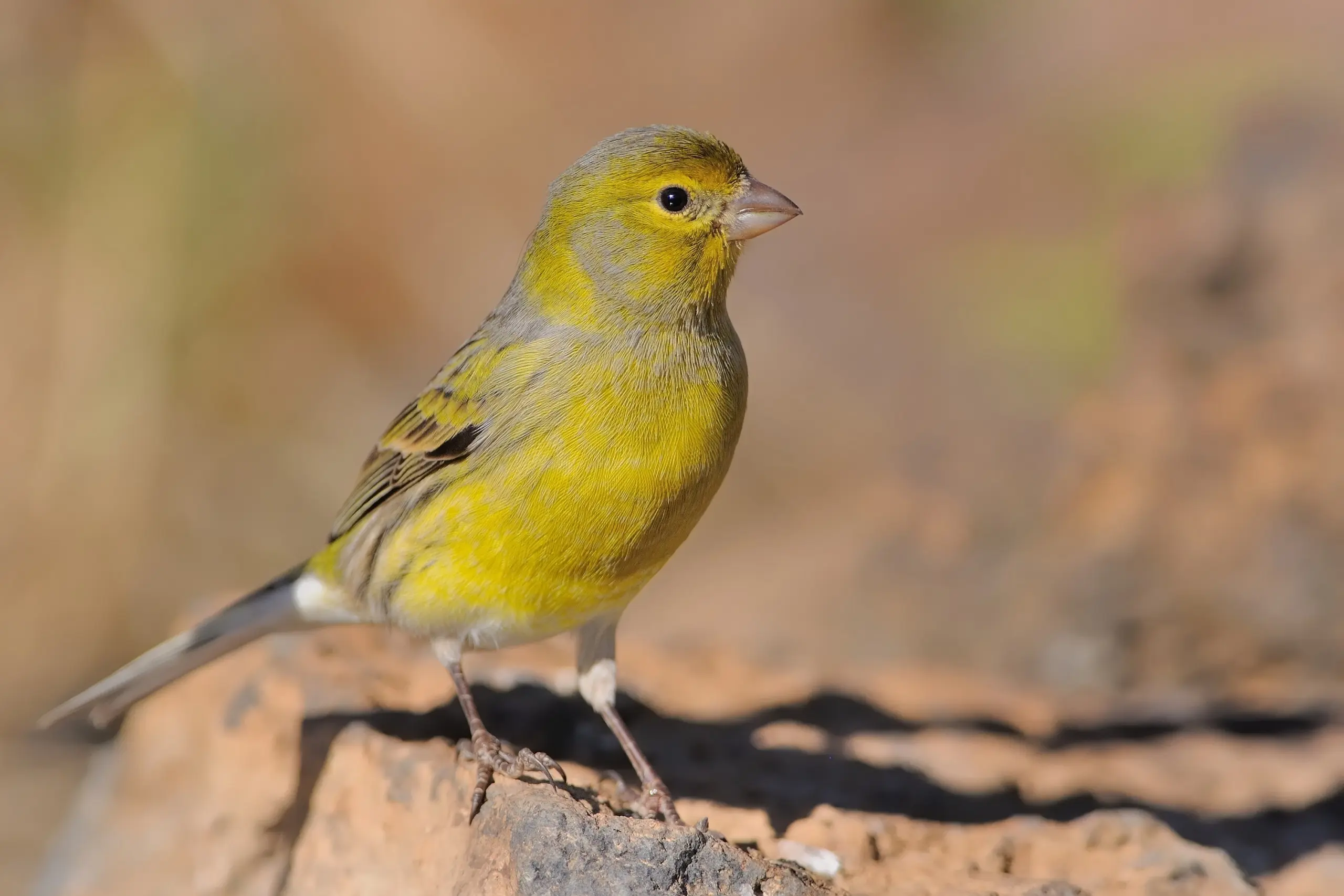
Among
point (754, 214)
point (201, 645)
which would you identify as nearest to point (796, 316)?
point (754, 214)

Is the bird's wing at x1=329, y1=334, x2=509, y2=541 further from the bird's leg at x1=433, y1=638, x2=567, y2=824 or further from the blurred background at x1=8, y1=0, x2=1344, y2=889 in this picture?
the blurred background at x1=8, y1=0, x2=1344, y2=889

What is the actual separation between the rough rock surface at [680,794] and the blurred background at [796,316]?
35.7 inches

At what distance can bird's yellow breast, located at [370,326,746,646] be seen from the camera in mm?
3766

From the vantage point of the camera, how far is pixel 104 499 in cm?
747

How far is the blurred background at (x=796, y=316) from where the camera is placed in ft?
20.2

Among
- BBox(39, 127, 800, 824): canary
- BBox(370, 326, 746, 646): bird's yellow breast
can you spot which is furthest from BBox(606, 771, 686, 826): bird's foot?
BBox(370, 326, 746, 646): bird's yellow breast

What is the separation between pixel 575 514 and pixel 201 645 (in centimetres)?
149

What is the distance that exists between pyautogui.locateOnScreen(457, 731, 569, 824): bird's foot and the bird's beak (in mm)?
1523

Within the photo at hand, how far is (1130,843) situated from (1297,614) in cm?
246

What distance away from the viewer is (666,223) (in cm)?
404

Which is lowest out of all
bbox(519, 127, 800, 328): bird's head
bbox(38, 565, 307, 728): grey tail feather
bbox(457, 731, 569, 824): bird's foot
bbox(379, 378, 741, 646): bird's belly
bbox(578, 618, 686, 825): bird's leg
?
bbox(38, 565, 307, 728): grey tail feather

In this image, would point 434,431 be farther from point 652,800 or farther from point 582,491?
point 652,800

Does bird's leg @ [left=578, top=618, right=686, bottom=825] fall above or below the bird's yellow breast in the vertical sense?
below

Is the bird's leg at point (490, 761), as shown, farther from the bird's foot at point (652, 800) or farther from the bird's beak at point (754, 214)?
the bird's beak at point (754, 214)
